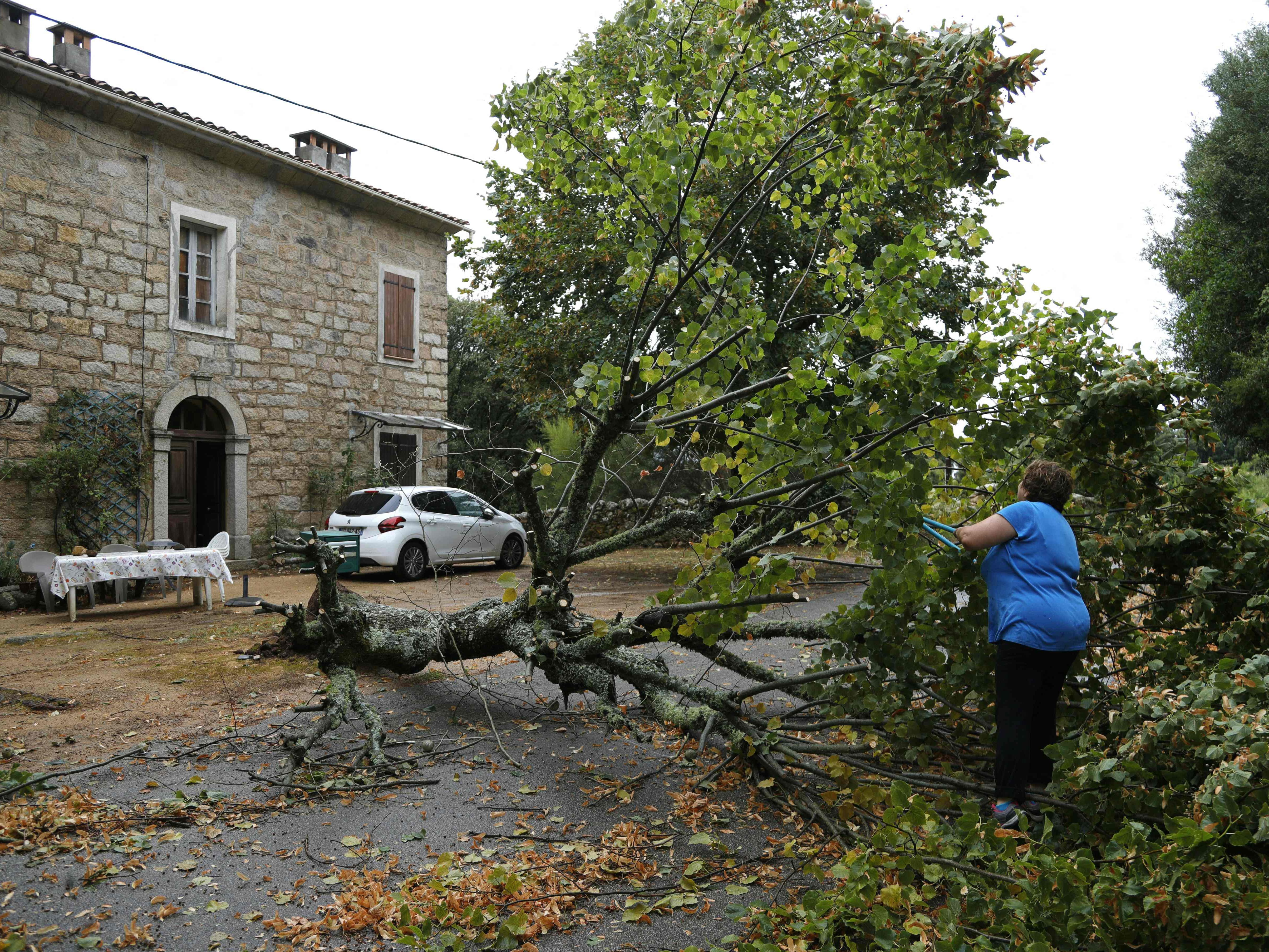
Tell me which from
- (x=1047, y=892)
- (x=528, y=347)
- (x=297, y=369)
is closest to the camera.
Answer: (x=1047, y=892)

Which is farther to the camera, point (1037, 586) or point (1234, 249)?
point (1234, 249)

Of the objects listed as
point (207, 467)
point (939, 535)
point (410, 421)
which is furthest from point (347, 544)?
point (410, 421)

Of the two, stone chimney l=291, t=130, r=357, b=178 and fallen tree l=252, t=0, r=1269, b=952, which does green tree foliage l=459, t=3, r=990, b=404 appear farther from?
fallen tree l=252, t=0, r=1269, b=952

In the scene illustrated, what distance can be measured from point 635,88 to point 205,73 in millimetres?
7717

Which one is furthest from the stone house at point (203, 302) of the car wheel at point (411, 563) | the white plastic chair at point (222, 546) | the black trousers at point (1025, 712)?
the black trousers at point (1025, 712)

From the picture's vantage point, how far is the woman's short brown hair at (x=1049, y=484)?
3.63m

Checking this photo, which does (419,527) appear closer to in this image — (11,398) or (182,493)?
(182,493)

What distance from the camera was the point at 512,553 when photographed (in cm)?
1506

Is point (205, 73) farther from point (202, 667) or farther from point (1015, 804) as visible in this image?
point (1015, 804)

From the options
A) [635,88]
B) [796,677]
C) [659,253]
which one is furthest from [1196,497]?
[635,88]

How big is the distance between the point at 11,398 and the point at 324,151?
7459 mm

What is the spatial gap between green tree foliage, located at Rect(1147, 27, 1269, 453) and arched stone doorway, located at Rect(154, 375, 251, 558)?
59.0ft

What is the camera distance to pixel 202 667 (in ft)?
22.1

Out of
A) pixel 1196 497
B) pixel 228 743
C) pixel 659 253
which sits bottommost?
pixel 228 743
